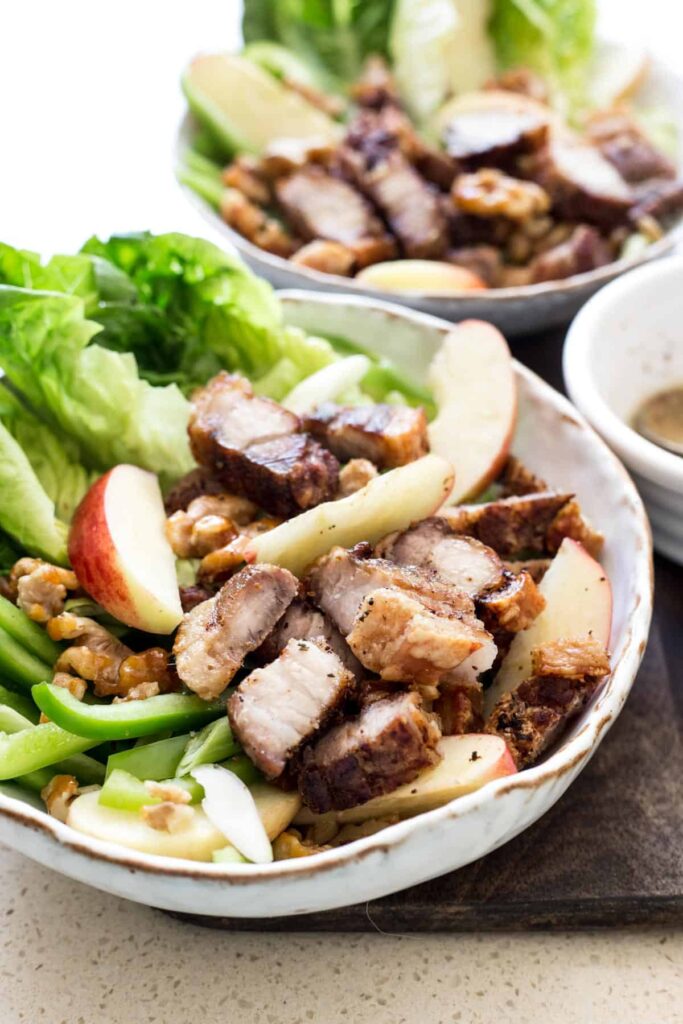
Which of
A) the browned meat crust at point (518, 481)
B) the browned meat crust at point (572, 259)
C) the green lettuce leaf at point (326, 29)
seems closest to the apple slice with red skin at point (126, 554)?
the browned meat crust at point (518, 481)

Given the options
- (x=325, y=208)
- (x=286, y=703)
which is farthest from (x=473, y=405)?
(x=325, y=208)

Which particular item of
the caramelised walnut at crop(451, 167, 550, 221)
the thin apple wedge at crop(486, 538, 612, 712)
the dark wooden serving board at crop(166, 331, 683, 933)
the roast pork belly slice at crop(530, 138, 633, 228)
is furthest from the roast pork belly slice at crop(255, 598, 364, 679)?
the roast pork belly slice at crop(530, 138, 633, 228)

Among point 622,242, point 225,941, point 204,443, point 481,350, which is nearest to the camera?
point 225,941

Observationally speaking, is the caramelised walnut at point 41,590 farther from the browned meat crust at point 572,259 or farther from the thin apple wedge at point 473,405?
the browned meat crust at point 572,259

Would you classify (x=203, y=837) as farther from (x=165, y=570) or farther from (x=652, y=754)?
(x=652, y=754)

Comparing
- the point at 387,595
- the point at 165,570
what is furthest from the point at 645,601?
the point at 165,570

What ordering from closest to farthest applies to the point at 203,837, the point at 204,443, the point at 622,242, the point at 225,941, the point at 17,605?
the point at 203,837 → the point at 225,941 → the point at 17,605 → the point at 204,443 → the point at 622,242
